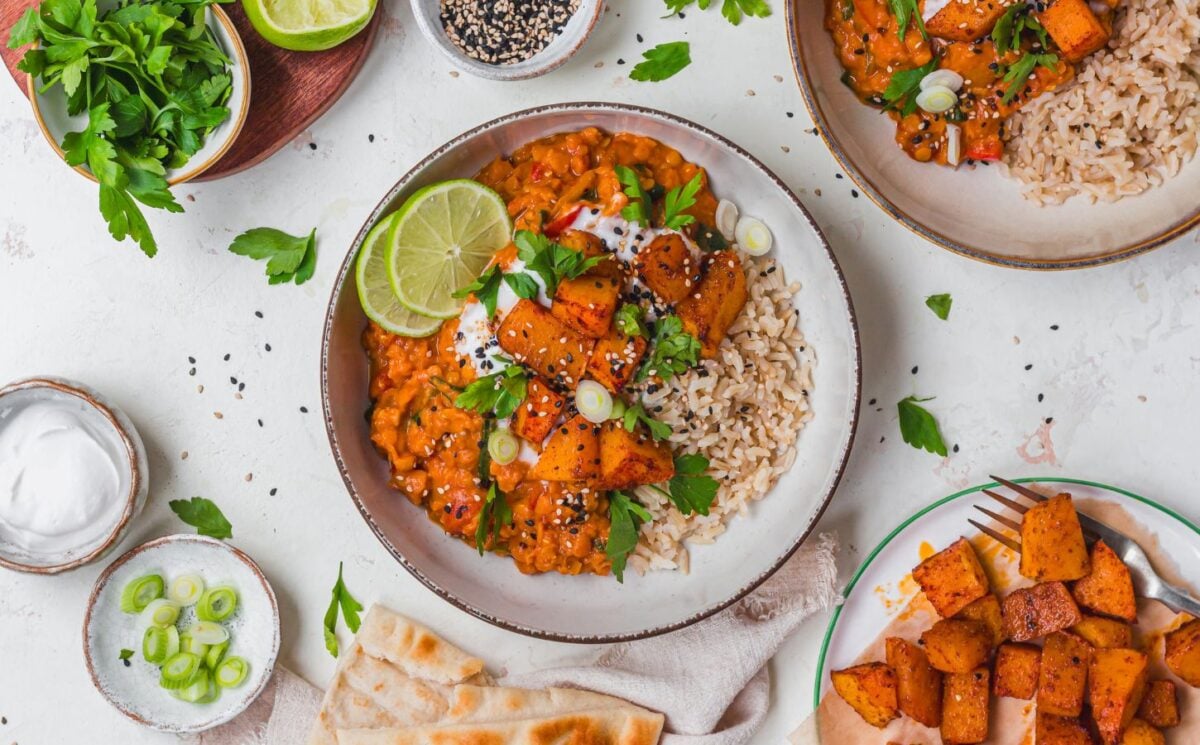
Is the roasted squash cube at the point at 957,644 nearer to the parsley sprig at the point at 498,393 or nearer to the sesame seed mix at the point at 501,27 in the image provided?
the parsley sprig at the point at 498,393

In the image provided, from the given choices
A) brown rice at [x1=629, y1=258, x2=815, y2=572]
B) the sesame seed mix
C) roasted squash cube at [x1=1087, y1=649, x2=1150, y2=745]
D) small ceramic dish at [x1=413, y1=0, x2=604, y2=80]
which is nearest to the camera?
roasted squash cube at [x1=1087, y1=649, x2=1150, y2=745]

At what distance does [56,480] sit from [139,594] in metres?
0.55

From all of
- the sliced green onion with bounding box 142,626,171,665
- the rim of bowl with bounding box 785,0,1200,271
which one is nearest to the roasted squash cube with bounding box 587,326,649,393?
the rim of bowl with bounding box 785,0,1200,271

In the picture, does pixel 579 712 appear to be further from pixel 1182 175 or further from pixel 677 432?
pixel 1182 175

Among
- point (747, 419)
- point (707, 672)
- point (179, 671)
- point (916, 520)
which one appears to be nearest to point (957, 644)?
point (916, 520)

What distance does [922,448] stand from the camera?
383 centimetres

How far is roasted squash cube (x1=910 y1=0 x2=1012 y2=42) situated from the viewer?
3316mm

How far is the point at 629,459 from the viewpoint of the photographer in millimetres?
3303

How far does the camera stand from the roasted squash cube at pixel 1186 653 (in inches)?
132

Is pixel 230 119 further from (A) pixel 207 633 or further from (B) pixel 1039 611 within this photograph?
(B) pixel 1039 611

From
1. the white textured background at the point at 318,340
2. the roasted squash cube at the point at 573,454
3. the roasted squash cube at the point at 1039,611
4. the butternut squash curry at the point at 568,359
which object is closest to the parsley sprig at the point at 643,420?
the butternut squash curry at the point at 568,359

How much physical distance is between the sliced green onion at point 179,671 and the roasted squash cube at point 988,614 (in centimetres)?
293

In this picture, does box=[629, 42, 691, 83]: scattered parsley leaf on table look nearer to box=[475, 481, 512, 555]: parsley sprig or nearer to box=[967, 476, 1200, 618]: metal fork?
box=[475, 481, 512, 555]: parsley sprig

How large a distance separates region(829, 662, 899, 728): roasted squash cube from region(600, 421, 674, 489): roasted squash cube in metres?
1.01
